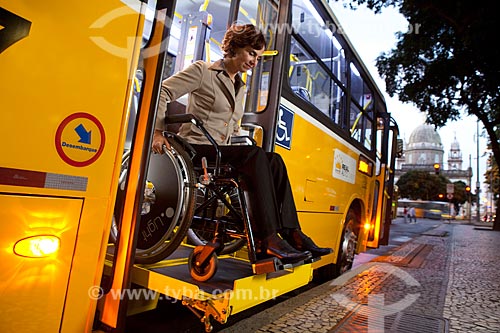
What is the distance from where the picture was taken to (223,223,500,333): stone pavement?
2.84 meters

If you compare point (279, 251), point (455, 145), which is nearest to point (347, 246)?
point (279, 251)

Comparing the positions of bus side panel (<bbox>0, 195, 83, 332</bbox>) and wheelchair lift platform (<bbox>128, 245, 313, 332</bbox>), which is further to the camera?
wheelchair lift platform (<bbox>128, 245, 313, 332</bbox>)

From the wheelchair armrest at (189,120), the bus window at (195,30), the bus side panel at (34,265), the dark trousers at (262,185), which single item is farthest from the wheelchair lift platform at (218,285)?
the bus window at (195,30)

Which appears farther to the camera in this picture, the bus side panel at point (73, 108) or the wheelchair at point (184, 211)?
the wheelchair at point (184, 211)

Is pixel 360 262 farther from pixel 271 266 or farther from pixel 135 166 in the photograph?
pixel 135 166

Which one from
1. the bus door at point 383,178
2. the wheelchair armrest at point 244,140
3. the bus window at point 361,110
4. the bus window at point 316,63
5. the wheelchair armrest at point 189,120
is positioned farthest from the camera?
the bus door at point 383,178

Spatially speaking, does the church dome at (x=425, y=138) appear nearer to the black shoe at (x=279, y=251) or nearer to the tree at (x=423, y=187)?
the tree at (x=423, y=187)

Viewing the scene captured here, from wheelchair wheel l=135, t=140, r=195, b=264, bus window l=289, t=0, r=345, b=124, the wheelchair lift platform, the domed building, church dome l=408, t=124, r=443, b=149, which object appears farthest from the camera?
church dome l=408, t=124, r=443, b=149

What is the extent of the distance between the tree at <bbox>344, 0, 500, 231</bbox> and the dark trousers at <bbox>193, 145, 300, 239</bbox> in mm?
10601

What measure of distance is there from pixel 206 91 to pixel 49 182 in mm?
Result: 1255

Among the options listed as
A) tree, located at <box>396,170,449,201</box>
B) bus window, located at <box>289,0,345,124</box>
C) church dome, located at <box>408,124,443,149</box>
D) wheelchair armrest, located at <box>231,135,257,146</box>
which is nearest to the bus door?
bus window, located at <box>289,0,345,124</box>

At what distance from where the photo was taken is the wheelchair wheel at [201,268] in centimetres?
195

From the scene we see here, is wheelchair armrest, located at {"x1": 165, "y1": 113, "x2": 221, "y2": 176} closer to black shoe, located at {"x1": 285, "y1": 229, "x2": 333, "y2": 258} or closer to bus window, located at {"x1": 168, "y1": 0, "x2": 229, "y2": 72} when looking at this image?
black shoe, located at {"x1": 285, "y1": 229, "x2": 333, "y2": 258}

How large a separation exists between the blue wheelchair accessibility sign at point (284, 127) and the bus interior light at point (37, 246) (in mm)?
1842
